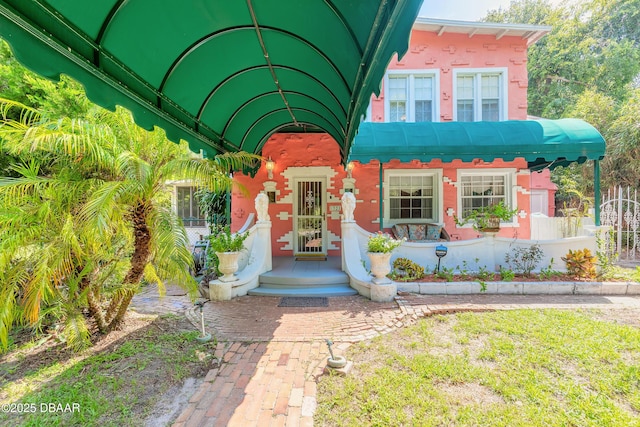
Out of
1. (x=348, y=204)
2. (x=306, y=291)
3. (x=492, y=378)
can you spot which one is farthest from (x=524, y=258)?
(x=306, y=291)

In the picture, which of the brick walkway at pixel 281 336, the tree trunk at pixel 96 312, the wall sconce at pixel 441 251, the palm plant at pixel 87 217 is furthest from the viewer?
the wall sconce at pixel 441 251

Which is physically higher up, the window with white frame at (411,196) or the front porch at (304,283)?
the window with white frame at (411,196)

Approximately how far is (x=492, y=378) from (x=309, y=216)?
6132 mm

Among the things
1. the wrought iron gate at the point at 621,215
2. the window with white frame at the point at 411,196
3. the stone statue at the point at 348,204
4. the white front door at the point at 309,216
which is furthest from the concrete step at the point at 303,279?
the wrought iron gate at the point at 621,215

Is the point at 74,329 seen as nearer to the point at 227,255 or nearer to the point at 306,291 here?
the point at 227,255

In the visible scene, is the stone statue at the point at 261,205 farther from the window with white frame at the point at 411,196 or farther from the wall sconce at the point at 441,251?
the wall sconce at the point at 441,251

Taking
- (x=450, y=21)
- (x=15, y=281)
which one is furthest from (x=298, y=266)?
(x=450, y=21)

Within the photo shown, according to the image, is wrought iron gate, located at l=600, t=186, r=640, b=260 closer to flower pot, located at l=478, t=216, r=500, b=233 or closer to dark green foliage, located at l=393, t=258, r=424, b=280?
flower pot, located at l=478, t=216, r=500, b=233

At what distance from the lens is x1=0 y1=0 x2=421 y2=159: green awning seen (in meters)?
2.13

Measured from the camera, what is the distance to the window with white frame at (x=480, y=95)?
27.4 ft

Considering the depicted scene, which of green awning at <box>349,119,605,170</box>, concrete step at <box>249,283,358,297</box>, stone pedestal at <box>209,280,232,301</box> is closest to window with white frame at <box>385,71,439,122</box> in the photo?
green awning at <box>349,119,605,170</box>

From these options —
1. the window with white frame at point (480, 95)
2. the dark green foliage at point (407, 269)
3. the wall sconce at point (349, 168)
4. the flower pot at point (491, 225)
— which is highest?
the window with white frame at point (480, 95)

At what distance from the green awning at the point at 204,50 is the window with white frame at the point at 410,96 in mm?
4623

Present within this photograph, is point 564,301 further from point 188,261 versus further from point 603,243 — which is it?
point 188,261
